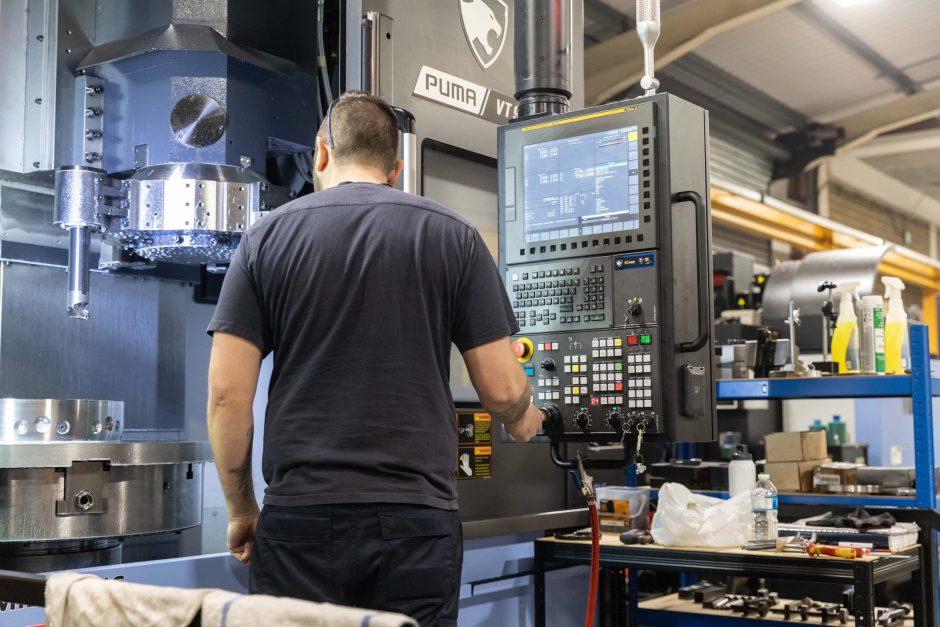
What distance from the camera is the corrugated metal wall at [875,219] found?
10.8 m

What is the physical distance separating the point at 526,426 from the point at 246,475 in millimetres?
526

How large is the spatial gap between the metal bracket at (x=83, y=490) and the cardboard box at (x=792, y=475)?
197cm

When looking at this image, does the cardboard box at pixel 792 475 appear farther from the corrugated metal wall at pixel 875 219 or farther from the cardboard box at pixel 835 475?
the corrugated metal wall at pixel 875 219

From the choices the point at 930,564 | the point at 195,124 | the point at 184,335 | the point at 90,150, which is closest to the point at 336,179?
the point at 195,124

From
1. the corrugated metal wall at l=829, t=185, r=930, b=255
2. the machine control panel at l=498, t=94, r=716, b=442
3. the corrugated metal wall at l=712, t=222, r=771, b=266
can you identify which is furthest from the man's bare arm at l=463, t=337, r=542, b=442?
the corrugated metal wall at l=829, t=185, r=930, b=255

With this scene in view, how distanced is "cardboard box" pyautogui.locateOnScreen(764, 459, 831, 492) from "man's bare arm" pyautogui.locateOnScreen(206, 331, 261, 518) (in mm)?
1954

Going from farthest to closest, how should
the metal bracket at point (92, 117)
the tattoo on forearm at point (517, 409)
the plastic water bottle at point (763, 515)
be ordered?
the plastic water bottle at point (763, 515), the metal bracket at point (92, 117), the tattoo on forearm at point (517, 409)

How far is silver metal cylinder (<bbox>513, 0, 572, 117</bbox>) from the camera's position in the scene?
239 cm

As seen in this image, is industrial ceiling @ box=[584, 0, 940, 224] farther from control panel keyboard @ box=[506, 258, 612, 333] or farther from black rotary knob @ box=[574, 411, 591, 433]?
black rotary knob @ box=[574, 411, 591, 433]

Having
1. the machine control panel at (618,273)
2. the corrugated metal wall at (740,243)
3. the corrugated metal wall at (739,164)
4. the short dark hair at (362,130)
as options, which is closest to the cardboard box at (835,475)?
the machine control panel at (618,273)

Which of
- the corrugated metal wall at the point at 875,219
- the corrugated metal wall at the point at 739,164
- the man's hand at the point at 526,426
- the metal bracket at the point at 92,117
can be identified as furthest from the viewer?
the corrugated metal wall at the point at 875,219

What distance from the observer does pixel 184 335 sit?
2.86 meters

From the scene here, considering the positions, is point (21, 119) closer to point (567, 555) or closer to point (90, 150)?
point (90, 150)

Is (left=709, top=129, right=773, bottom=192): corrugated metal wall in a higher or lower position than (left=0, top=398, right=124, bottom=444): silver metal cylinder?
higher
